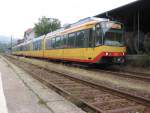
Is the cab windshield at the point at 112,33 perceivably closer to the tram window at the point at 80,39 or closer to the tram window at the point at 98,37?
the tram window at the point at 98,37

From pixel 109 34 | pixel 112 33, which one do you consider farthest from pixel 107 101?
pixel 112 33

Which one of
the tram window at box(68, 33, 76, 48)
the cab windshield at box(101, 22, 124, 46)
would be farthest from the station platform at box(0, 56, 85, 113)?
the tram window at box(68, 33, 76, 48)

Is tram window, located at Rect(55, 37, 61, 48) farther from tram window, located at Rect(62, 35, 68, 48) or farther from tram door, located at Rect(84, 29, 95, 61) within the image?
tram door, located at Rect(84, 29, 95, 61)

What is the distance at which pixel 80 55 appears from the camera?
18859 millimetres

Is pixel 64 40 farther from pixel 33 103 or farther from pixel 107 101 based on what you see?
pixel 33 103

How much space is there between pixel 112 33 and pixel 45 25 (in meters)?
63.5

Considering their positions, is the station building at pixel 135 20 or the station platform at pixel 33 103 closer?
the station platform at pixel 33 103

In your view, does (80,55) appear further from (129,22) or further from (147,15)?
(129,22)

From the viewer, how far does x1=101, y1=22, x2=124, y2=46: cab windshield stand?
670 inches

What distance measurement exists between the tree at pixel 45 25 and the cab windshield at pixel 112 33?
201 ft

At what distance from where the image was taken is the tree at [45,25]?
7869 cm

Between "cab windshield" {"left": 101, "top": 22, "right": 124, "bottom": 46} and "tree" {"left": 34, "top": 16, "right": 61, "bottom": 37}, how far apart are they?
61197 mm

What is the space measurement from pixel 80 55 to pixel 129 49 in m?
7.91

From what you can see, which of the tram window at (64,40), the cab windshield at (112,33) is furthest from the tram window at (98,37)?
the tram window at (64,40)
